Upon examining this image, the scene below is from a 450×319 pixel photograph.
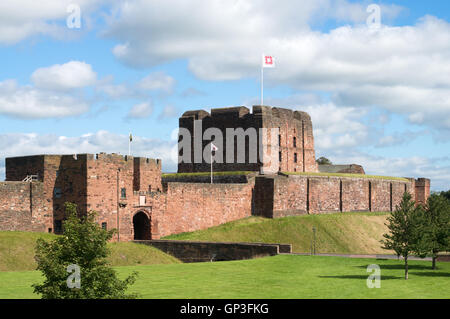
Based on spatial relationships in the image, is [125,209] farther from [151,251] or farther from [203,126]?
[203,126]

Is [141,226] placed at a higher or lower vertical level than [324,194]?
lower

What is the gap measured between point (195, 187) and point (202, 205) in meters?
1.86

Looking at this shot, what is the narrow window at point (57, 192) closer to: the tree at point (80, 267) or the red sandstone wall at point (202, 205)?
the red sandstone wall at point (202, 205)

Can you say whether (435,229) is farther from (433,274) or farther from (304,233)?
(304,233)

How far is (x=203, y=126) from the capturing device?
72562 mm

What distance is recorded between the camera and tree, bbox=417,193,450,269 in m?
34.4

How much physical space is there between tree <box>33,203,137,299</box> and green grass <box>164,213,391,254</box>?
33457 millimetres

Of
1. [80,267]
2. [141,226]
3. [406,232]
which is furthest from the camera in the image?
[141,226]

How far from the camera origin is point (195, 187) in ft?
185

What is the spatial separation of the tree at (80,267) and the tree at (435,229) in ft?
67.2

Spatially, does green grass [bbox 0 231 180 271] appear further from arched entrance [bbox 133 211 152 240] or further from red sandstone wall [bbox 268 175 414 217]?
red sandstone wall [bbox 268 175 414 217]

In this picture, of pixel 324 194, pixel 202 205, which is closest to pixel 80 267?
pixel 202 205
